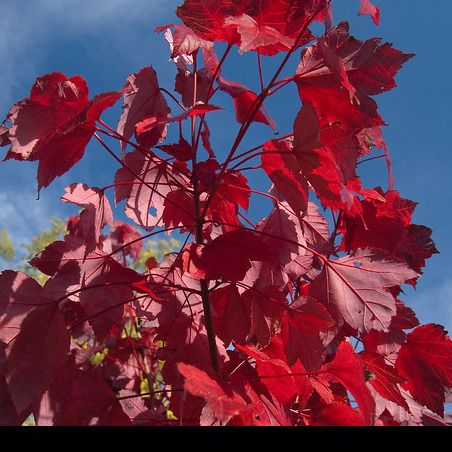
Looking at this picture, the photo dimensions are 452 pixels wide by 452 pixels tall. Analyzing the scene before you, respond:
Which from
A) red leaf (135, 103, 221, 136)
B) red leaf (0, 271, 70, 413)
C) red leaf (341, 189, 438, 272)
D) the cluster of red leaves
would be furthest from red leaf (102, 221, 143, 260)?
red leaf (135, 103, 221, 136)

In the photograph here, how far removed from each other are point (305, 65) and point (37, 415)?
28.1 inches

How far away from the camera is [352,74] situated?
34.8 inches

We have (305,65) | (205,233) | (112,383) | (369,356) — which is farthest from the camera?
(112,383)

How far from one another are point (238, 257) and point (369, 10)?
0.53m

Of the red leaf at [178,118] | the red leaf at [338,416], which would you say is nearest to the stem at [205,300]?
the red leaf at [178,118]

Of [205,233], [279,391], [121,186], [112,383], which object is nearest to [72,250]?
[121,186]

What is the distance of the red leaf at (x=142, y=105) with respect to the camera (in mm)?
959

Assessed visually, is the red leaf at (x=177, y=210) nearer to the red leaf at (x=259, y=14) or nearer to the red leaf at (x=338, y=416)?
the red leaf at (x=259, y=14)

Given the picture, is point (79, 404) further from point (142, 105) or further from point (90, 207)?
point (142, 105)

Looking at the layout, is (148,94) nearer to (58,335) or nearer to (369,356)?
(58,335)

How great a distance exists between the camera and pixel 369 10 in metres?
0.98

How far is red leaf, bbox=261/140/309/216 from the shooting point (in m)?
0.83

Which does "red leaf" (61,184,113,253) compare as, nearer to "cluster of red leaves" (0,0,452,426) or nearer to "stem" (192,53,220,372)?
"cluster of red leaves" (0,0,452,426)
